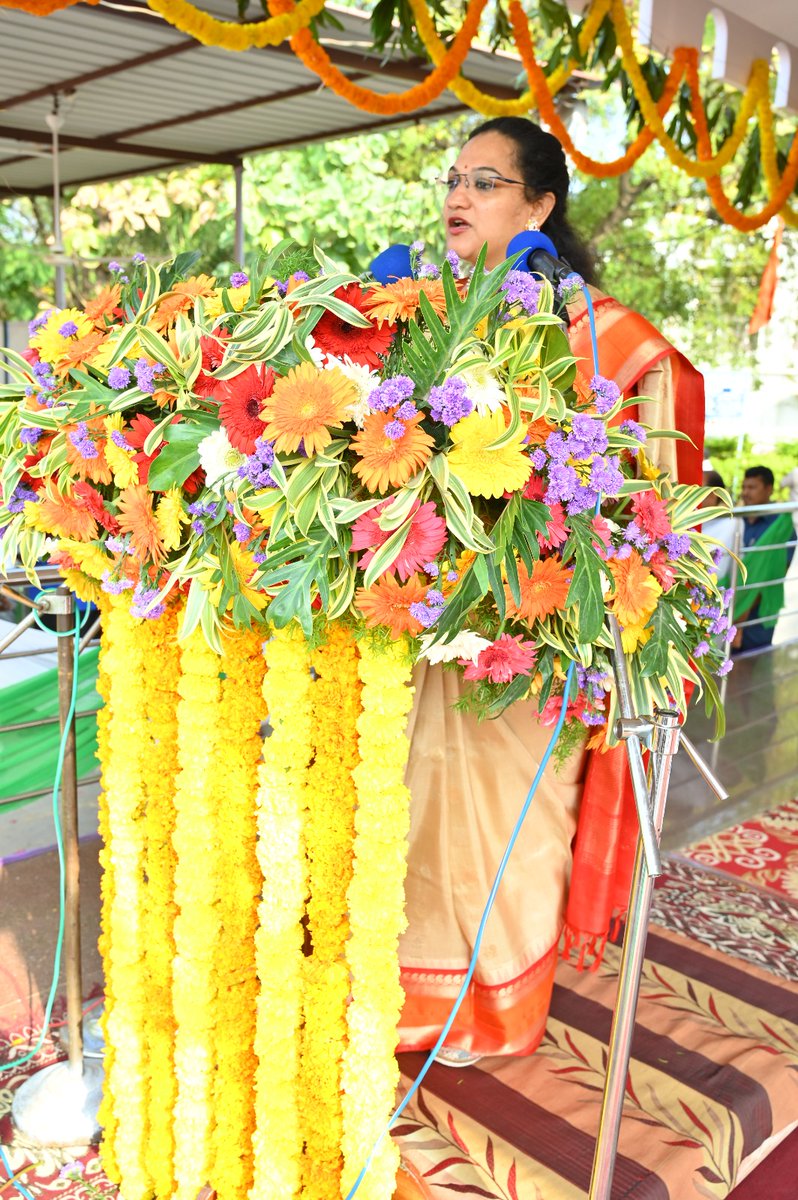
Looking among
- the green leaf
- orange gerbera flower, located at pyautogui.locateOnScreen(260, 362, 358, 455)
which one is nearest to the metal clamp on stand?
orange gerbera flower, located at pyautogui.locateOnScreen(260, 362, 358, 455)

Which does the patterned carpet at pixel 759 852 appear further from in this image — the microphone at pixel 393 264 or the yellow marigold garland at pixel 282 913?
the microphone at pixel 393 264

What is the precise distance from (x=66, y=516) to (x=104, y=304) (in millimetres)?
294

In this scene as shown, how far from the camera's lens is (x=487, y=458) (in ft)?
3.59

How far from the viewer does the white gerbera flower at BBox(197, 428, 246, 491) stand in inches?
46.5

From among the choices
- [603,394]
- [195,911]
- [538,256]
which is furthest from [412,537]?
[195,911]

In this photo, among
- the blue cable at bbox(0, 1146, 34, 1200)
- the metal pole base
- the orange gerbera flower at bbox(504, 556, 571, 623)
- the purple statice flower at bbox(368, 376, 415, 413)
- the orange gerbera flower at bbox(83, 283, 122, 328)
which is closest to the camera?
the purple statice flower at bbox(368, 376, 415, 413)

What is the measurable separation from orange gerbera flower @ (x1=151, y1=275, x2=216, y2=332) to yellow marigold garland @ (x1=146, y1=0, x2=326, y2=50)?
99.4 inches

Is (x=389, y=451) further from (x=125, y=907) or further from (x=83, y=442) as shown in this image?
(x=125, y=907)

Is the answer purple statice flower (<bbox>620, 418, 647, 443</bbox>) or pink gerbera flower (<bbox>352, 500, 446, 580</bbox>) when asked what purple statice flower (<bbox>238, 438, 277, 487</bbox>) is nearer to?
pink gerbera flower (<bbox>352, 500, 446, 580</bbox>)

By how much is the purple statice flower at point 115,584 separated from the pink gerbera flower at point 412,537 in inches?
15.5

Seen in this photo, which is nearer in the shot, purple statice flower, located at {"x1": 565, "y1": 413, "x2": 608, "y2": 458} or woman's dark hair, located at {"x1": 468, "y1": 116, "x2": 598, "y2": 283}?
purple statice flower, located at {"x1": 565, "y1": 413, "x2": 608, "y2": 458}

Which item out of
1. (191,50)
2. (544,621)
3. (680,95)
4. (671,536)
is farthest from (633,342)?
(680,95)

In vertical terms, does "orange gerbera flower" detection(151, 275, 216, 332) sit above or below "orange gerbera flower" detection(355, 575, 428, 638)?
above

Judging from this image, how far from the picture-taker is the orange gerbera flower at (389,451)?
1.08 m
